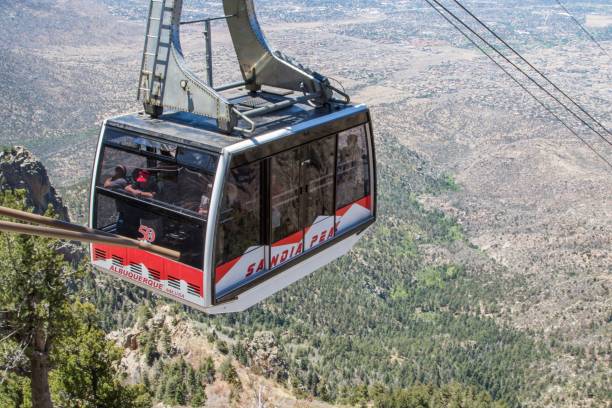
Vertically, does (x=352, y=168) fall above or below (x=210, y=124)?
below

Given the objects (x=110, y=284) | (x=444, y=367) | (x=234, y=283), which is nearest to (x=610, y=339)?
(x=444, y=367)

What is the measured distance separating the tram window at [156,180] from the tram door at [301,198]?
1297 mm

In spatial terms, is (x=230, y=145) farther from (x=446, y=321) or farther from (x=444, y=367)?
(x=446, y=321)

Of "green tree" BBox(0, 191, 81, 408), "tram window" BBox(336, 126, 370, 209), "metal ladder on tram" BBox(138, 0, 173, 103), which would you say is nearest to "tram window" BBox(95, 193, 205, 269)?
"metal ladder on tram" BBox(138, 0, 173, 103)

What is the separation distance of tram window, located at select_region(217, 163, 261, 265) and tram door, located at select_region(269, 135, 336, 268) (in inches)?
15.3

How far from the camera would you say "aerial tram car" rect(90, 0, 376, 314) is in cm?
1218

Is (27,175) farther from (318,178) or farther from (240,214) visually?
(240,214)

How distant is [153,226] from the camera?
12.9 metres

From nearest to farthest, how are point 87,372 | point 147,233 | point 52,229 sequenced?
1. point 52,229
2. point 147,233
3. point 87,372

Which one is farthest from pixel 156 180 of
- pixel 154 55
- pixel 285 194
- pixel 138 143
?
pixel 154 55

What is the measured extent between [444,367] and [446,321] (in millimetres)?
23560

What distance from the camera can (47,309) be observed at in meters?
22.1

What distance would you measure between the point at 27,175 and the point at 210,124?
66039mm

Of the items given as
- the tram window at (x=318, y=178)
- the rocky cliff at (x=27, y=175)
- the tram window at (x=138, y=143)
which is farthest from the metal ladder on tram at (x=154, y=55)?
the rocky cliff at (x=27, y=175)
